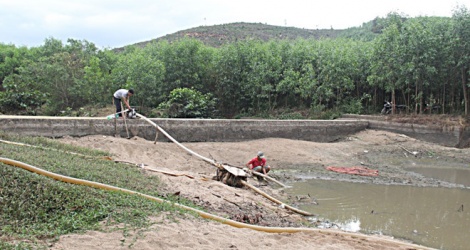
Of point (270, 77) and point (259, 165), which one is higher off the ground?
point (270, 77)

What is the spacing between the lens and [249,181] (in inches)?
419

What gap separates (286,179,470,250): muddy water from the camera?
7.68 metres

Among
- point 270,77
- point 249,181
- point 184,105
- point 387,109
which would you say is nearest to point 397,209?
point 249,181

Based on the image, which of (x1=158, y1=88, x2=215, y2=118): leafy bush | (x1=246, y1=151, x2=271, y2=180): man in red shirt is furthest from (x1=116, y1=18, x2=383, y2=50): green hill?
(x1=246, y1=151, x2=271, y2=180): man in red shirt

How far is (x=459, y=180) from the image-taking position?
12.7 metres

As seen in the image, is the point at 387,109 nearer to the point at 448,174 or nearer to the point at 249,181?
the point at 448,174

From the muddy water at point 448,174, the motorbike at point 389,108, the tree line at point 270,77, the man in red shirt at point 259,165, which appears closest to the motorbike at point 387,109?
the motorbike at point 389,108

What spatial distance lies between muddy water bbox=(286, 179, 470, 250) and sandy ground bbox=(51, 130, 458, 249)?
2.52 ft

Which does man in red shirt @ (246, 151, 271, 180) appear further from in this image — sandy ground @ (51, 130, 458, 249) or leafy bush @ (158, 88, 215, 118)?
leafy bush @ (158, 88, 215, 118)

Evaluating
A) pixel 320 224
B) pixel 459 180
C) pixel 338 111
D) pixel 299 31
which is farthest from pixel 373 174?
pixel 299 31

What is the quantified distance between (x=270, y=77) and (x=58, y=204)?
19026 millimetres

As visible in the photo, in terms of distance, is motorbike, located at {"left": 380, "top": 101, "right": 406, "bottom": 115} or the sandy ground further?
motorbike, located at {"left": 380, "top": 101, "right": 406, "bottom": 115}

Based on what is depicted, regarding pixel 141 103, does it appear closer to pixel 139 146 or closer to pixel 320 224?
pixel 139 146

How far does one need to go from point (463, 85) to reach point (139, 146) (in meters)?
14.5
